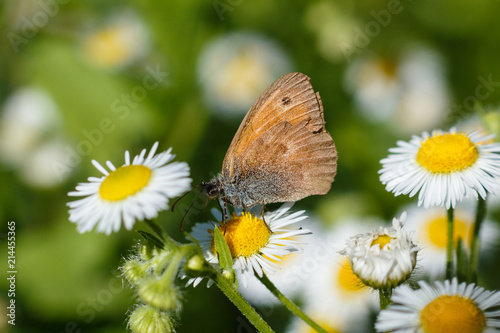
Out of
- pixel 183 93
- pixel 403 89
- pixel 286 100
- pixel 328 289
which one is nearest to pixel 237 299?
pixel 286 100

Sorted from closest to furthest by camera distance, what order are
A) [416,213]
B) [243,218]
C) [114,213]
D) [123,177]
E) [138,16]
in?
[114,213] < [123,177] < [243,218] < [416,213] < [138,16]

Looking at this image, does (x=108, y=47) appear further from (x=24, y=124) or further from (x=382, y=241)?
(x=382, y=241)

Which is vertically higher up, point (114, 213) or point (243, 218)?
point (114, 213)

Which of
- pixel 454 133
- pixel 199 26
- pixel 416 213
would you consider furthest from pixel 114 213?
pixel 199 26

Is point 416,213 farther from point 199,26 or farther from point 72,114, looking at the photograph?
point 72,114

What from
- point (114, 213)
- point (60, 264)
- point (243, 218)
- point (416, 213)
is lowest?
point (60, 264)

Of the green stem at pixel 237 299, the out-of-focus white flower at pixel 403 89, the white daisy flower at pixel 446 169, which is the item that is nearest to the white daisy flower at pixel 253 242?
the green stem at pixel 237 299

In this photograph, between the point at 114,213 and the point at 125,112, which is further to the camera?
the point at 125,112

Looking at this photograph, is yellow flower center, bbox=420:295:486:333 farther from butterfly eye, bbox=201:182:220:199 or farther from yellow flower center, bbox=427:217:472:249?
yellow flower center, bbox=427:217:472:249
